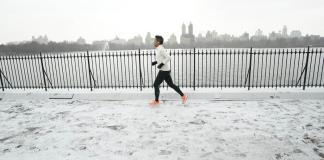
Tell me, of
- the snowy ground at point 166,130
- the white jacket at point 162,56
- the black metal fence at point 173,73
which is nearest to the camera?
the snowy ground at point 166,130

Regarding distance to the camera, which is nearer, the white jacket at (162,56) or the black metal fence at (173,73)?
the white jacket at (162,56)

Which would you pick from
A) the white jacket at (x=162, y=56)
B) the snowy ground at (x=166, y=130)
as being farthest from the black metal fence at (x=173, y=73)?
the snowy ground at (x=166, y=130)

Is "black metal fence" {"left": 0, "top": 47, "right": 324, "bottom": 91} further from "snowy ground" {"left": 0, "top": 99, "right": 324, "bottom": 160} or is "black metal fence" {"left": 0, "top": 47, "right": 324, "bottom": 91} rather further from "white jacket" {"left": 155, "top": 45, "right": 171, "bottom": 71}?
"snowy ground" {"left": 0, "top": 99, "right": 324, "bottom": 160}

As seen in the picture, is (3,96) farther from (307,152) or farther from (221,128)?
(307,152)

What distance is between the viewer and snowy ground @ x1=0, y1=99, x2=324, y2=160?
3.79 metres

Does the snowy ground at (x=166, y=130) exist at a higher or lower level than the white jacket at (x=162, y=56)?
lower

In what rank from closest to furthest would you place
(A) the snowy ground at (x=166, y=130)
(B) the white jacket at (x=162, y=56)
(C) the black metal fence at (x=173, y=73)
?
(A) the snowy ground at (x=166, y=130) < (B) the white jacket at (x=162, y=56) < (C) the black metal fence at (x=173, y=73)

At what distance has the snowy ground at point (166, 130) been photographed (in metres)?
3.79

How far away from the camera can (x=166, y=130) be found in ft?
15.5

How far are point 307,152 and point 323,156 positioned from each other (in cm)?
22

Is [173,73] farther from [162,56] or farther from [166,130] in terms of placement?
[166,130]

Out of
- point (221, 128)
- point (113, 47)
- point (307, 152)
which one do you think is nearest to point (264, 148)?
point (307, 152)

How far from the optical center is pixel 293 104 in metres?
6.34

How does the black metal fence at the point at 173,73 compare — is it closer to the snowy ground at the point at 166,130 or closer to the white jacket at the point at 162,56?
the white jacket at the point at 162,56
